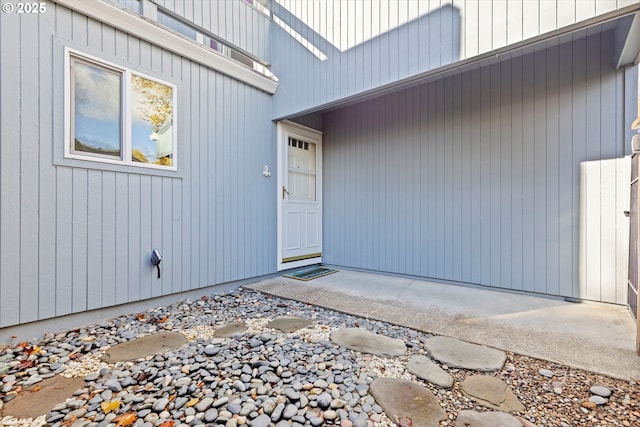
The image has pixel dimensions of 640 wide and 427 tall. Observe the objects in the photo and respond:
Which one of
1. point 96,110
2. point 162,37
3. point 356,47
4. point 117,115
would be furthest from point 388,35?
point 96,110

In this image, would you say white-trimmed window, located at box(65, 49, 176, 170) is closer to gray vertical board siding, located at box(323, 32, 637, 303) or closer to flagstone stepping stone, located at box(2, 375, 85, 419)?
flagstone stepping stone, located at box(2, 375, 85, 419)

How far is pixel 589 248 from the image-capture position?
9.93 feet

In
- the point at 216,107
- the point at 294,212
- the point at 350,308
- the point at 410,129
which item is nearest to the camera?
the point at 350,308

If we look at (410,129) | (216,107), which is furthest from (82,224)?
(410,129)

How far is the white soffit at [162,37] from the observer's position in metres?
2.58

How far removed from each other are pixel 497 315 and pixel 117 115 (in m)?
4.15

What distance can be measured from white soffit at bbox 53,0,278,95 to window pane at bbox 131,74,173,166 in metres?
0.44

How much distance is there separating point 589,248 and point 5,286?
5.28 m

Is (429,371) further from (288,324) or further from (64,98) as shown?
(64,98)

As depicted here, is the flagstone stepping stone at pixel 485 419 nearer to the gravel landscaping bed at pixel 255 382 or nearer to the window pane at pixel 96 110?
the gravel landscaping bed at pixel 255 382

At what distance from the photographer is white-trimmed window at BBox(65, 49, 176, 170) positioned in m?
2.54

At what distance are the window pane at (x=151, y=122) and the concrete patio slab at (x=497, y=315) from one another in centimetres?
201

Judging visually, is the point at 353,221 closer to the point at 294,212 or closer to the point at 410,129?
the point at 294,212

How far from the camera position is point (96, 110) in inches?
105
